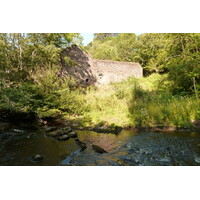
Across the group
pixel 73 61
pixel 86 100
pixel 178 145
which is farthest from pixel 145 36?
pixel 178 145

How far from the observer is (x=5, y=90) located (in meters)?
6.34

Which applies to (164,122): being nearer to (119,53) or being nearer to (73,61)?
(73,61)

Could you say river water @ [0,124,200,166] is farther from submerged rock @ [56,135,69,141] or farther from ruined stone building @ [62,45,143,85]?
ruined stone building @ [62,45,143,85]

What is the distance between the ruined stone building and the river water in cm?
987

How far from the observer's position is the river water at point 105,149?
3.74 meters

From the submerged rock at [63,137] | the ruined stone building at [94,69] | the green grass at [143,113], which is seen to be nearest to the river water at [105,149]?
the submerged rock at [63,137]

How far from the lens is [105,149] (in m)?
4.82

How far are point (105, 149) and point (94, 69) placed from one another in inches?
512

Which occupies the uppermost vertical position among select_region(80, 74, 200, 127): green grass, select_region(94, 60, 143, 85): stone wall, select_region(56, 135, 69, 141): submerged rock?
select_region(94, 60, 143, 85): stone wall

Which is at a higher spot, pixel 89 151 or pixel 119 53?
pixel 119 53

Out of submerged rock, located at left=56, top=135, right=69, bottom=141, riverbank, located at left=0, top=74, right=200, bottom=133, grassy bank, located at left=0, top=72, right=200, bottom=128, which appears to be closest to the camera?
submerged rock, located at left=56, top=135, right=69, bottom=141

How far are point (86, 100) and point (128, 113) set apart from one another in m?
3.40

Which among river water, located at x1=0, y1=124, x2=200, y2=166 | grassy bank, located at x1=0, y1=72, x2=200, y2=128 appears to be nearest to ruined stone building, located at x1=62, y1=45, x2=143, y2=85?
grassy bank, located at x1=0, y1=72, x2=200, y2=128

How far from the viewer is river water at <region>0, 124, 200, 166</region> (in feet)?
12.3
